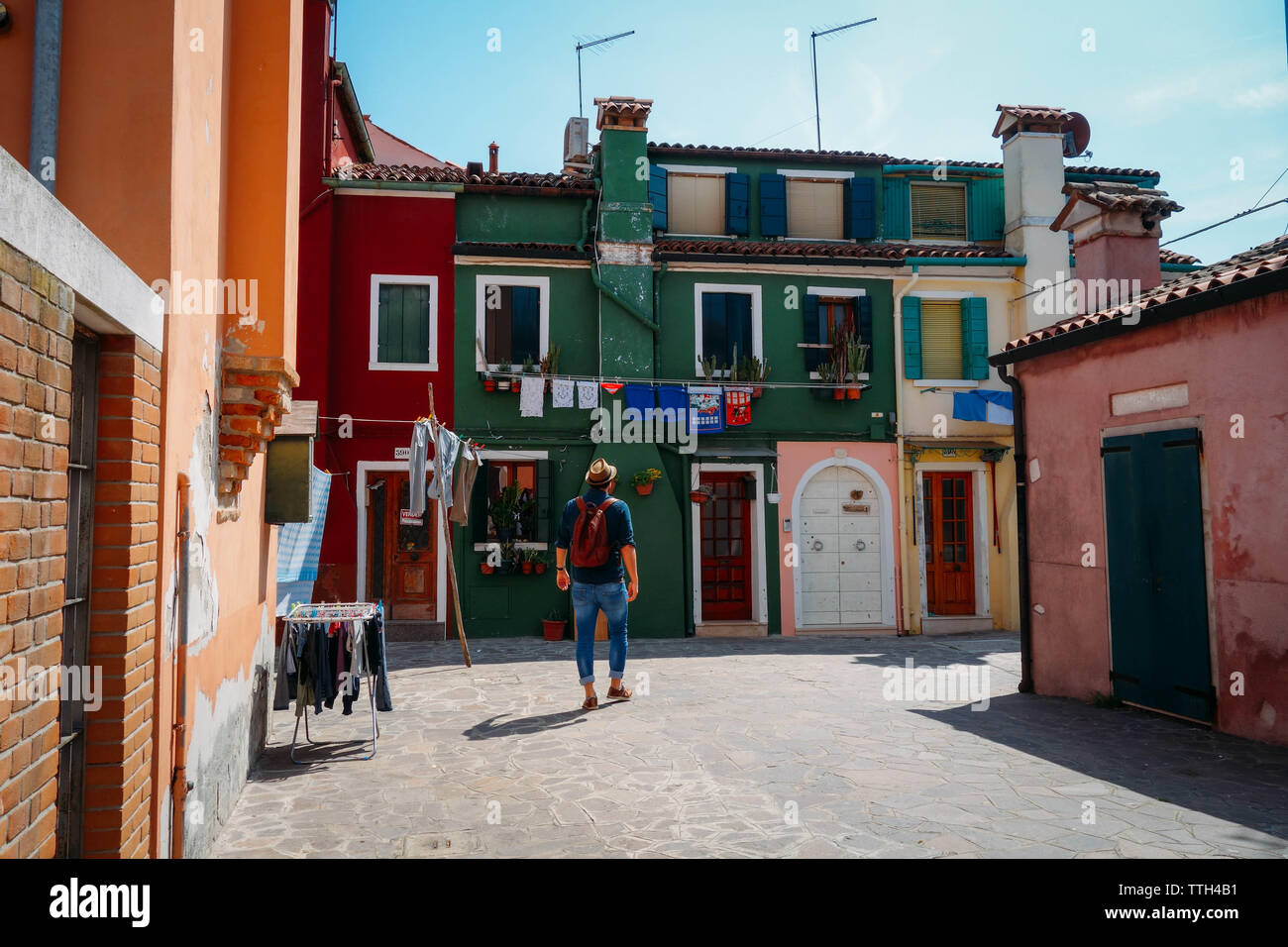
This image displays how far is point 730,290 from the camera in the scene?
47.8 ft

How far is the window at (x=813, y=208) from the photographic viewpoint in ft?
50.7

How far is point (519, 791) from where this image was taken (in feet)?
16.5

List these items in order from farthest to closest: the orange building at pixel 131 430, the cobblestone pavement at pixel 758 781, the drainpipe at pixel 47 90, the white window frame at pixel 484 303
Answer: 1. the white window frame at pixel 484 303
2. the cobblestone pavement at pixel 758 781
3. the drainpipe at pixel 47 90
4. the orange building at pixel 131 430

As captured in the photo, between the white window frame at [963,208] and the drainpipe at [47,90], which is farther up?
the white window frame at [963,208]

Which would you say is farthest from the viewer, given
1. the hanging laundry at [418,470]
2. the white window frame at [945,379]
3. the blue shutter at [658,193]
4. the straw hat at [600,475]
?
the white window frame at [945,379]

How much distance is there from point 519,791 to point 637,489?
882 cm

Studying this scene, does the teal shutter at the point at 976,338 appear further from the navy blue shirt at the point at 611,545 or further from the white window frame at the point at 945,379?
the navy blue shirt at the point at 611,545

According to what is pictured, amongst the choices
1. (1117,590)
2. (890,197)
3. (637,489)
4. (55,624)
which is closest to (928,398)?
(890,197)

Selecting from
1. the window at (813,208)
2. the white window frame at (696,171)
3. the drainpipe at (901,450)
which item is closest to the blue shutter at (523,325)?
the white window frame at (696,171)

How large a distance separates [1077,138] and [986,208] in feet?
7.15

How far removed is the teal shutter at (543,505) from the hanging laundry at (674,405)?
218 cm

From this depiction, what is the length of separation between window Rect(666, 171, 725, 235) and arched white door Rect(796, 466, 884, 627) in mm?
4967

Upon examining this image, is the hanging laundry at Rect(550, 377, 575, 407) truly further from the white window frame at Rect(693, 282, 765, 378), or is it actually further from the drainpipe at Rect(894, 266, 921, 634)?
the drainpipe at Rect(894, 266, 921, 634)
